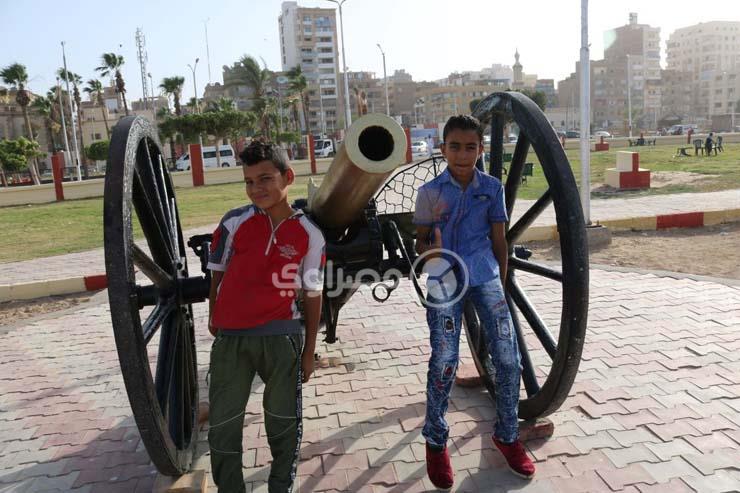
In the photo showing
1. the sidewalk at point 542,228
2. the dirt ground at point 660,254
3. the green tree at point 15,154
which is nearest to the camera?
the dirt ground at point 660,254

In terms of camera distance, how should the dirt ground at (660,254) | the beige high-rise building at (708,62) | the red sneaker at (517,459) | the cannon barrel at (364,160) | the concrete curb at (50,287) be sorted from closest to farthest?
the cannon barrel at (364,160), the red sneaker at (517,459), the dirt ground at (660,254), the concrete curb at (50,287), the beige high-rise building at (708,62)

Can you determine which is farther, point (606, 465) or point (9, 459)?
point (9, 459)

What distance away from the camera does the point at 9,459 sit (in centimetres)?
313

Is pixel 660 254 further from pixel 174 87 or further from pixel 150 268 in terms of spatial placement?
pixel 174 87

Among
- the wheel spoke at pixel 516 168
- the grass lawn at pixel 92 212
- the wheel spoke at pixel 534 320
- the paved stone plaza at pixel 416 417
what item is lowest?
the paved stone plaza at pixel 416 417

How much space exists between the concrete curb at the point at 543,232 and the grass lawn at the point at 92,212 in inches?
120

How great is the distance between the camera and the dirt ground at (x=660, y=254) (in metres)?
6.43

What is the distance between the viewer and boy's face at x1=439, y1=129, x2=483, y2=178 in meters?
2.50

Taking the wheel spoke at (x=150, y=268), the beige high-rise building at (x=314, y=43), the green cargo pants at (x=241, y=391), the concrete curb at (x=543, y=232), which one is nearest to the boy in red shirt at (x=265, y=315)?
the green cargo pants at (x=241, y=391)

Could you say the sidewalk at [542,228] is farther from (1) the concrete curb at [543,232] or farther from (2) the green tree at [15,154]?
(2) the green tree at [15,154]

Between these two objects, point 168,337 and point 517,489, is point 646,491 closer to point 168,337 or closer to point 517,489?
point 517,489

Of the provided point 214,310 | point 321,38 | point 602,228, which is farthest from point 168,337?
point 321,38

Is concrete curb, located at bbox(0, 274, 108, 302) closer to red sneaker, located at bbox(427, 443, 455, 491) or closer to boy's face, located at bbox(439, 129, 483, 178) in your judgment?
red sneaker, located at bbox(427, 443, 455, 491)

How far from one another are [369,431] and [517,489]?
885 mm
